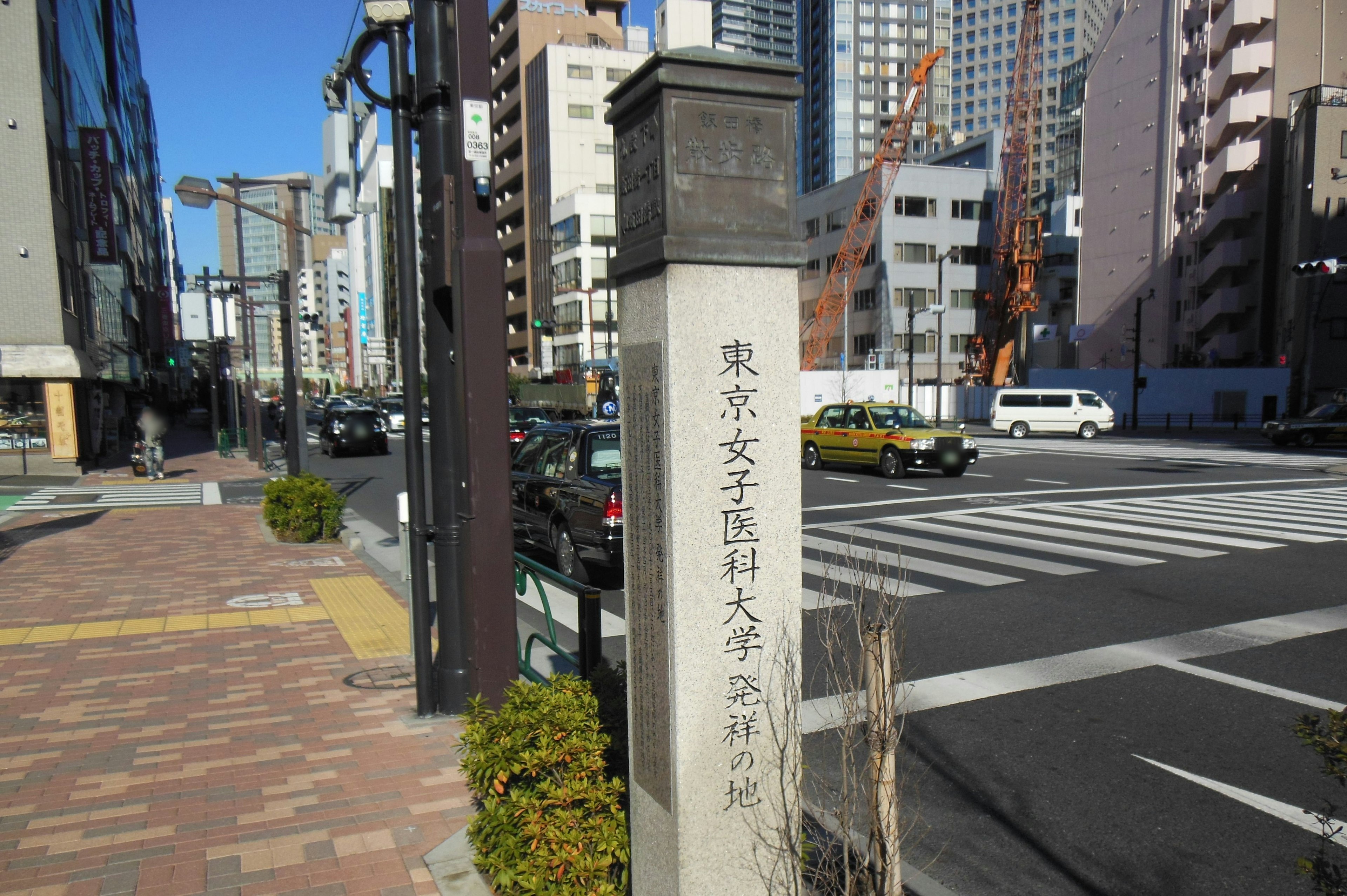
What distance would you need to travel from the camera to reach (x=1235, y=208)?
167ft

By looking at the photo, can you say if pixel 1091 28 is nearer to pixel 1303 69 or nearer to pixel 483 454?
pixel 1303 69

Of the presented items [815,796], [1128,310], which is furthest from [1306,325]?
[815,796]

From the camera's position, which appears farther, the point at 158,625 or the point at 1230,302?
the point at 1230,302

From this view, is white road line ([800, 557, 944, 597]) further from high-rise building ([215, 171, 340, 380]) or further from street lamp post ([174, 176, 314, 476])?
high-rise building ([215, 171, 340, 380])

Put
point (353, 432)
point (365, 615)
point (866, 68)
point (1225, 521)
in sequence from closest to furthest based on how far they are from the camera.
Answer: point (365, 615), point (1225, 521), point (353, 432), point (866, 68)

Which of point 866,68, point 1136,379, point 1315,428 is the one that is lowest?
point 1315,428

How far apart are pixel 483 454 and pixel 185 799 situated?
7.93ft

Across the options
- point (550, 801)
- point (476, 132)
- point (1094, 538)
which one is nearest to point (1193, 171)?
point (1094, 538)

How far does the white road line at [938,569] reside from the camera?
391 inches

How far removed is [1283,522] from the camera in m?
→ 13.6

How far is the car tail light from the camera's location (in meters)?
9.75

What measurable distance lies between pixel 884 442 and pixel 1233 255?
40873 millimetres

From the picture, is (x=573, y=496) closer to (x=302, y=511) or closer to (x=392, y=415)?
(x=302, y=511)

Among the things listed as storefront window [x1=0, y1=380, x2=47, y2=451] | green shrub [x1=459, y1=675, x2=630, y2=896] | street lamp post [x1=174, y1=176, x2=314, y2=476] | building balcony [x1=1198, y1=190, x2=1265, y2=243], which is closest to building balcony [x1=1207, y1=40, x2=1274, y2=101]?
building balcony [x1=1198, y1=190, x2=1265, y2=243]
